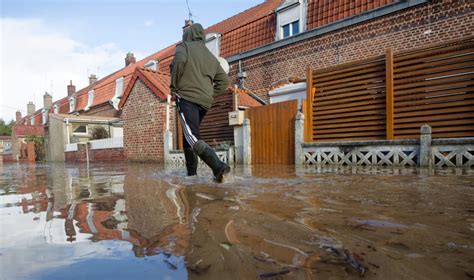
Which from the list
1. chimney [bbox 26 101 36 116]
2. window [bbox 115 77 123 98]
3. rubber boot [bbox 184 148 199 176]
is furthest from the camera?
chimney [bbox 26 101 36 116]

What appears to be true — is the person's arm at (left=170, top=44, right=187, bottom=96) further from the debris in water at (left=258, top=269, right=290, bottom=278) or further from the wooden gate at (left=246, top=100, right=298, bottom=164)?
the wooden gate at (left=246, top=100, right=298, bottom=164)

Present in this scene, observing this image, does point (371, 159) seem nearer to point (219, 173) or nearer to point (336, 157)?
point (336, 157)

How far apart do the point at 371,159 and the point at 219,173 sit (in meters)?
4.41

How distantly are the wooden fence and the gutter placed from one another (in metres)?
4.90

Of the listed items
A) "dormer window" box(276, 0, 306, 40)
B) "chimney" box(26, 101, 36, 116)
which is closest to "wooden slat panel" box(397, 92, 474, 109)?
"dormer window" box(276, 0, 306, 40)

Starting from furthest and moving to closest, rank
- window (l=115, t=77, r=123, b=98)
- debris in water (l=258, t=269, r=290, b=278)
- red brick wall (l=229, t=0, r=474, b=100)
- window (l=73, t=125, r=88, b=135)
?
window (l=115, t=77, r=123, b=98) < window (l=73, t=125, r=88, b=135) < red brick wall (l=229, t=0, r=474, b=100) < debris in water (l=258, t=269, r=290, b=278)

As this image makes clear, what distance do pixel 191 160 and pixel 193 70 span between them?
1.24 metres

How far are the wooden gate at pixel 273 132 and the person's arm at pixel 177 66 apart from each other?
467cm

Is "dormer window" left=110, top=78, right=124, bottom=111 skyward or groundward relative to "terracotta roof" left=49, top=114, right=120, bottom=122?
skyward

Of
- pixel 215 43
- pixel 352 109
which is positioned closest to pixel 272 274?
pixel 352 109

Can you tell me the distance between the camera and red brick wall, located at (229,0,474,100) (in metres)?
9.23

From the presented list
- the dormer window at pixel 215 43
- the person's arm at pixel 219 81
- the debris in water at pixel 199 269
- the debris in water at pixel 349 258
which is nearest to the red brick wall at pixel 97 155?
the dormer window at pixel 215 43

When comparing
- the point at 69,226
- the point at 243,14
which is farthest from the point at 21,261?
the point at 243,14

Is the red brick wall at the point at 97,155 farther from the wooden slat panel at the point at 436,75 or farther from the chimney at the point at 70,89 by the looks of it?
the chimney at the point at 70,89
